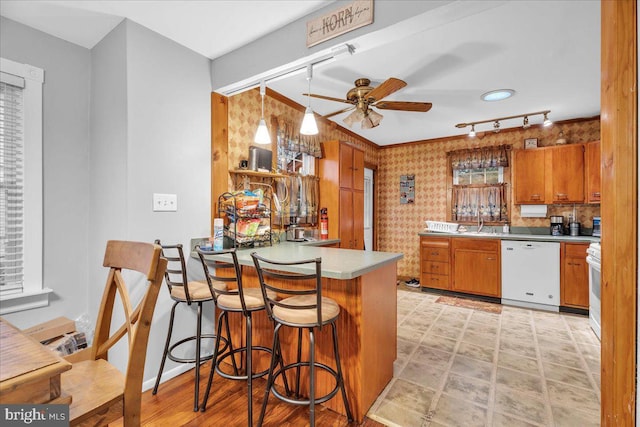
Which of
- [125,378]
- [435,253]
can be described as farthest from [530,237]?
[125,378]

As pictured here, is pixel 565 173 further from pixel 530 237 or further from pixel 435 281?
pixel 435 281

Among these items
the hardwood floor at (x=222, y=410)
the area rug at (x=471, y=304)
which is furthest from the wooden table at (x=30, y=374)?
the area rug at (x=471, y=304)

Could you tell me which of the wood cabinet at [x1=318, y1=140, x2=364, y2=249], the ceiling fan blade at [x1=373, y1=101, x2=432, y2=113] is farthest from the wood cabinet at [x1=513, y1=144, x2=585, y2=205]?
the ceiling fan blade at [x1=373, y1=101, x2=432, y2=113]

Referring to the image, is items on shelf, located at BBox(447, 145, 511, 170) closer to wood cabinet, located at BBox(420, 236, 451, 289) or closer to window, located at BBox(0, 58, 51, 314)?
wood cabinet, located at BBox(420, 236, 451, 289)

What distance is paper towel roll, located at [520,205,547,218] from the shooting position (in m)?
4.22

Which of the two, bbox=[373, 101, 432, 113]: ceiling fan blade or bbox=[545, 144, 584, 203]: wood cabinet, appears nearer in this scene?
bbox=[373, 101, 432, 113]: ceiling fan blade

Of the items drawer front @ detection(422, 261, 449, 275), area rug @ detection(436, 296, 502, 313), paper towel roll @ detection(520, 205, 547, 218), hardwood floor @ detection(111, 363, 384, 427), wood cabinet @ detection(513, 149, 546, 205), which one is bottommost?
area rug @ detection(436, 296, 502, 313)

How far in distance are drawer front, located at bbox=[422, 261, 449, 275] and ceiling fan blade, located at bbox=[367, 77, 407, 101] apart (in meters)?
3.02

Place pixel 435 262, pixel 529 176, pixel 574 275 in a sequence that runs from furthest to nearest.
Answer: pixel 435 262 → pixel 529 176 → pixel 574 275

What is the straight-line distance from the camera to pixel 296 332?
197 centimetres

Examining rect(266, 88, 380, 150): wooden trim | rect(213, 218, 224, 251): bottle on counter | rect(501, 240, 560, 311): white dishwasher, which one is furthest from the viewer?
rect(501, 240, 560, 311): white dishwasher

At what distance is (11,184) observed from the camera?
1909 millimetres

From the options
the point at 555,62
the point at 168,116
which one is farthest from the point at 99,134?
the point at 555,62

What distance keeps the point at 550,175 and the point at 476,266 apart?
1.59 metres
